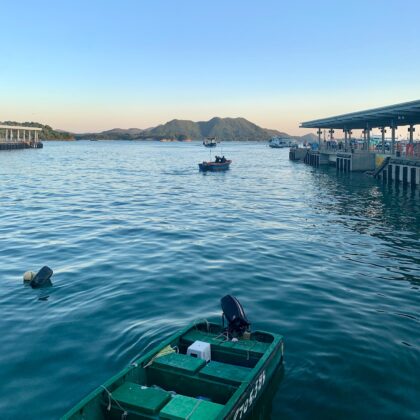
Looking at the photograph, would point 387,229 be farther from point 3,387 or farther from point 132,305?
point 3,387

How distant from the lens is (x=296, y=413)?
9117 mm

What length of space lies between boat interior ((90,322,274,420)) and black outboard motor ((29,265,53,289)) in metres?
8.31

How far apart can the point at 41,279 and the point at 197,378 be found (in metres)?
10.2

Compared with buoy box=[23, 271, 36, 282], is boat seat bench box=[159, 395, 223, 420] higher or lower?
lower

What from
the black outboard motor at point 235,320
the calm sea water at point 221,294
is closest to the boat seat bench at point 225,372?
the calm sea water at point 221,294

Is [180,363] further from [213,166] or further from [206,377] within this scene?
[213,166]

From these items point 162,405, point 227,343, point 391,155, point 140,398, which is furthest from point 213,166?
point 162,405

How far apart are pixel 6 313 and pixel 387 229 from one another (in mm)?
22727

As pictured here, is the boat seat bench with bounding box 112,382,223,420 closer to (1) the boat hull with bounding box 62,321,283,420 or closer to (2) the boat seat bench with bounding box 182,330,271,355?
(1) the boat hull with bounding box 62,321,283,420

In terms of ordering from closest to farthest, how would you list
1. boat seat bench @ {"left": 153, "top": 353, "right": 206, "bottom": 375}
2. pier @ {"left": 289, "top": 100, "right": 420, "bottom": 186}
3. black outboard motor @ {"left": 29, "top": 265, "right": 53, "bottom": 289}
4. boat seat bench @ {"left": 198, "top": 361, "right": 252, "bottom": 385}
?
boat seat bench @ {"left": 198, "top": 361, "right": 252, "bottom": 385}, boat seat bench @ {"left": 153, "top": 353, "right": 206, "bottom": 375}, black outboard motor @ {"left": 29, "top": 265, "right": 53, "bottom": 289}, pier @ {"left": 289, "top": 100, "right": 420, "bottom": 186}

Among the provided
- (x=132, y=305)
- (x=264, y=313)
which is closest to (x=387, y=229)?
(x=264, y=313)

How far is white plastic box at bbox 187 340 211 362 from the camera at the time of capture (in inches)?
395

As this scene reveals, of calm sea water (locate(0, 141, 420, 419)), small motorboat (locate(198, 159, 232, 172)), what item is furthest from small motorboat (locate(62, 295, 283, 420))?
small motorboat (locate(198, 159, 232, 172))

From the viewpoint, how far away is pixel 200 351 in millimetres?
10016
